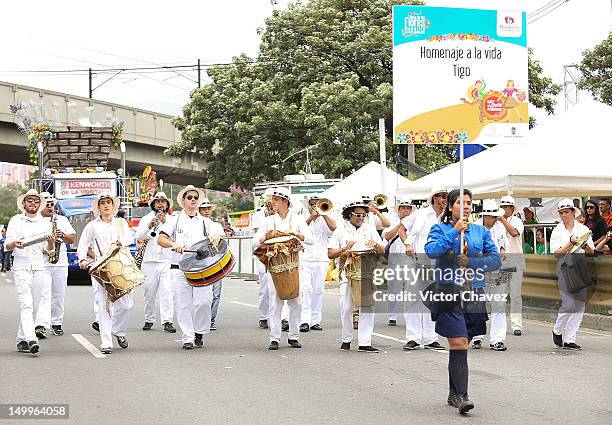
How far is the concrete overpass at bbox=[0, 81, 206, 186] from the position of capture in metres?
41.0

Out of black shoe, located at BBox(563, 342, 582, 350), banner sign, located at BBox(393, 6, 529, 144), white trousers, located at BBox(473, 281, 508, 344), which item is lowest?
black shoe, located at BBox(563, 342, 582, 350)

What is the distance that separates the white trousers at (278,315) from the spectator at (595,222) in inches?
258

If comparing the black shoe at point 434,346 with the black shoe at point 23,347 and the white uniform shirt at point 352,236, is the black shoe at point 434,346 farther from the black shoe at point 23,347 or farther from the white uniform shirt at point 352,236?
the black shoe at point 23,347

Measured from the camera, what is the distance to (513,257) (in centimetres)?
1480

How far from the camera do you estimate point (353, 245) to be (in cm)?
1273

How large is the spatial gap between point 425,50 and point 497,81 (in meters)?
1.19

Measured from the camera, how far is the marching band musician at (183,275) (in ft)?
42.8

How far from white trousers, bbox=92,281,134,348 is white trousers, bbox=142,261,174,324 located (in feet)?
8.00

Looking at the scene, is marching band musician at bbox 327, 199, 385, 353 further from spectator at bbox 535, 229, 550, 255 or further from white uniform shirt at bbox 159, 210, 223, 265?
spectator at bbox 535, 229, 550, 255

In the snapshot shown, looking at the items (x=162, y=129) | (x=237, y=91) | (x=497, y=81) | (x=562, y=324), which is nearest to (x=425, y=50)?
(x=497, y=81)

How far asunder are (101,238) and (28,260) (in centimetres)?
96

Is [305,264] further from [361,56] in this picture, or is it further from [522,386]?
[361,56]

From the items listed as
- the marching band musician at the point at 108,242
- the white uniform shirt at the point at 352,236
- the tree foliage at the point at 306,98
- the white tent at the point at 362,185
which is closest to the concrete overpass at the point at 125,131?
the tree foliage at the point at 306,98

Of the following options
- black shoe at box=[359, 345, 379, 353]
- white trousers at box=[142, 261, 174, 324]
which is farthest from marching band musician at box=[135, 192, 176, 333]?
black shoe at box=[359, 345, 379, 353]
